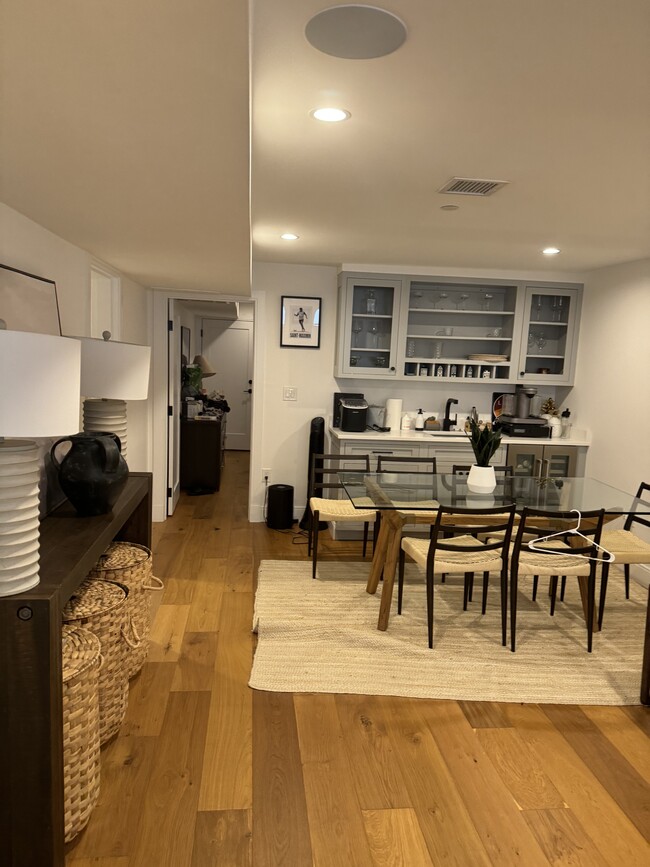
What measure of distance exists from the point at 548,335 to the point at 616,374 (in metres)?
0.89

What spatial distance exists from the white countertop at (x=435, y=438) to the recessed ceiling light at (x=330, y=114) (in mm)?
3179

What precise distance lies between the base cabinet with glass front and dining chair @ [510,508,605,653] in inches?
63.6

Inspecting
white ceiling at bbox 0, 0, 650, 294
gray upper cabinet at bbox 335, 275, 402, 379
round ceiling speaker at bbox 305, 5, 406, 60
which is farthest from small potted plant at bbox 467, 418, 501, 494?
round ceiling speaker at bbox 305, 5, 406, 60

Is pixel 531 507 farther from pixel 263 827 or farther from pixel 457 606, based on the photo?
pixel 263 827

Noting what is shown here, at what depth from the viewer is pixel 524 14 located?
1.48 m

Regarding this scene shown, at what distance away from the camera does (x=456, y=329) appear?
5.70 meters

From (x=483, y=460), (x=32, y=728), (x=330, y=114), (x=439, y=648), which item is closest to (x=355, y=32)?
(x=330, y=114)

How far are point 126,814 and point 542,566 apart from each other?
97.1 inches

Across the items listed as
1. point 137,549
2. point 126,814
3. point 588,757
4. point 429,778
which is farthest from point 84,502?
point 588,757

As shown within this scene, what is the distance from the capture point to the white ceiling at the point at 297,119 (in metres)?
1.12

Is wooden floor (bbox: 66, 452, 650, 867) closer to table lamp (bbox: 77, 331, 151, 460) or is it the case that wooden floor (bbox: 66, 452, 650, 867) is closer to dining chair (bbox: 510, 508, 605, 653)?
dining chair (bbox: 510, 508, 605, 653)

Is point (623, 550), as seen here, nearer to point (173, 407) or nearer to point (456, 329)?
point (456, 329)

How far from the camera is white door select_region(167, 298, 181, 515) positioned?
18.3 feet

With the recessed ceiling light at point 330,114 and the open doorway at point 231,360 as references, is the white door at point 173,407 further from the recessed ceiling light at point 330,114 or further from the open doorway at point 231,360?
the recessed ceiling light at point 330,114
